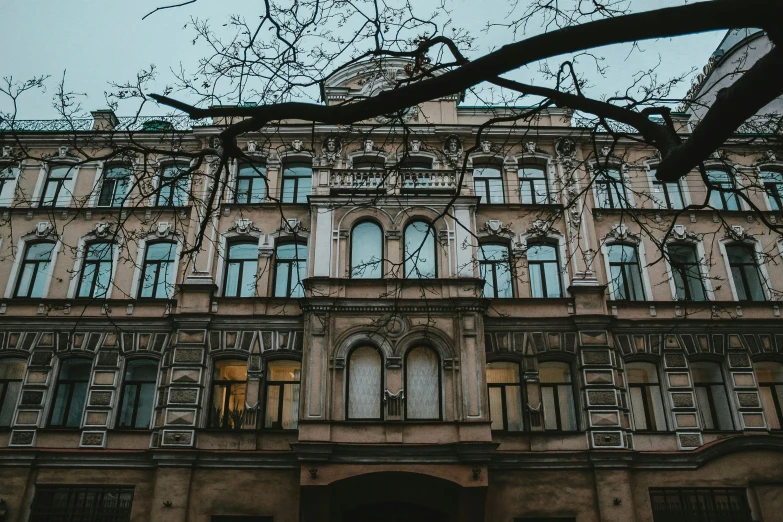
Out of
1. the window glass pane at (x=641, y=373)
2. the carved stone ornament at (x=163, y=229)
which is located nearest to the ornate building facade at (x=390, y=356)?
the window glass pane at (x=641, y=373)

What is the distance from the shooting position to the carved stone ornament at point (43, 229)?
67.1 feet

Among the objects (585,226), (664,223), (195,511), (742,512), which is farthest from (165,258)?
(742,512)

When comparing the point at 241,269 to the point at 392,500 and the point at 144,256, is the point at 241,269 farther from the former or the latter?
the point at 392,500

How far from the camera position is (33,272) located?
20.2 metres

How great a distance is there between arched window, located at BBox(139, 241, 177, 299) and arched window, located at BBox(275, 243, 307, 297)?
10.8 feet

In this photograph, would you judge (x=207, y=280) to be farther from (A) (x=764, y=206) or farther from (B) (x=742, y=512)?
(A) (x=764, y=206)

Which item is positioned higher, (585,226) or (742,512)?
(585,226)

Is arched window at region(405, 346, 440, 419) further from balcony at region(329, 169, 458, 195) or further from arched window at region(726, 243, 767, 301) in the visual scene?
arched window at region(726, 243, 767, 301)

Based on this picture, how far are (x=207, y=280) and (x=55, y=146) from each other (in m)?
8.28

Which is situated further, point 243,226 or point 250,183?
point 250,183

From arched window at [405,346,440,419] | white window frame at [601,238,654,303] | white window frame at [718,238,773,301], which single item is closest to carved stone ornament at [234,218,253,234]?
arched window at [405,346,440,419]

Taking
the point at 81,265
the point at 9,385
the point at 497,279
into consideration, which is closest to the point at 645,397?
the point at 497,279

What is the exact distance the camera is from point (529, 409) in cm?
1766

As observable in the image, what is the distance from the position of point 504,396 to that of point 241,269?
906cm
